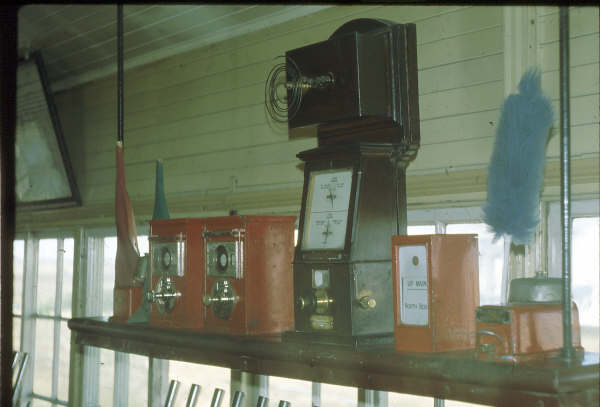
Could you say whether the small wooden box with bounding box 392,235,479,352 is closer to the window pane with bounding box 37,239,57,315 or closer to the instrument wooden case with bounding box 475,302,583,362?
the instrument wooden case with bounding box 475,302,583,362

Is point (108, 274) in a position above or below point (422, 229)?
below

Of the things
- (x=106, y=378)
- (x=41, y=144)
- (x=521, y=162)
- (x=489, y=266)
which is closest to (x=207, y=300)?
(x=489, y=266)

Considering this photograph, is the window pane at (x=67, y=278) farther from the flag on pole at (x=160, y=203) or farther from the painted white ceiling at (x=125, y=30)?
the flag on pole at (x=160, y=203)

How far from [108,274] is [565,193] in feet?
8.98

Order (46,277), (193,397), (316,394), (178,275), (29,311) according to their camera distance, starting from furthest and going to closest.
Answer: (29,311)
(46,277)
(193,397)
(316,394)
(178,275)

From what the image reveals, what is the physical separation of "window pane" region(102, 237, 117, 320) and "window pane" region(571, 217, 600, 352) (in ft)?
8.03

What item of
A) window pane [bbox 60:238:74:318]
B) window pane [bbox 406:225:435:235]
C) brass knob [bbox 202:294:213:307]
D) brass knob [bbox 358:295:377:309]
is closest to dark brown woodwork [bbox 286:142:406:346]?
brass knob [bbox 358:295:377:309]

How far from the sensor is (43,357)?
4.11m

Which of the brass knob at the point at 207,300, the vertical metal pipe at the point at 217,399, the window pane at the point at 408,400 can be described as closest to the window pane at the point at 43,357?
the vertical metal pipe at the point at 217,399

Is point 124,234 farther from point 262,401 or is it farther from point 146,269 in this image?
point 262,401

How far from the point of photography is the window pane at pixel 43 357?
13.3 feet

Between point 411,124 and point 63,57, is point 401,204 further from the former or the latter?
point 63,57

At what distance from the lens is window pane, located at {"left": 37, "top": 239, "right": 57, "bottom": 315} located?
4.03 metres

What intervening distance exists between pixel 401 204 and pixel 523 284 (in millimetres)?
379
